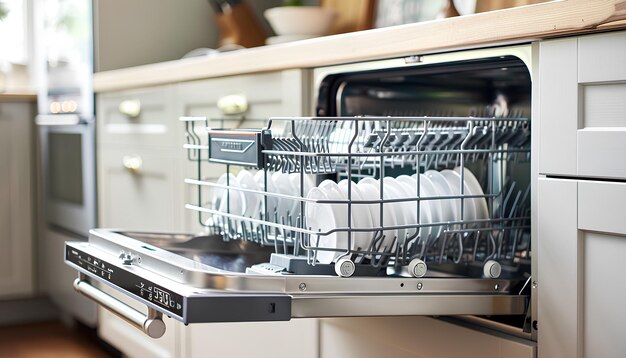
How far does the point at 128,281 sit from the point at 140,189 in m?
1.21

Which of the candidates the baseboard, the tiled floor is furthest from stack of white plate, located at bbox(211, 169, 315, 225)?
the baseboard

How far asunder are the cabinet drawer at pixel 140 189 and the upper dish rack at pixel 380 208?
0.72 meters

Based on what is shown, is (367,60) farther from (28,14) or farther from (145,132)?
(28,14)

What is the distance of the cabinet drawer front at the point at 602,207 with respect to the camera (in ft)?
3.04

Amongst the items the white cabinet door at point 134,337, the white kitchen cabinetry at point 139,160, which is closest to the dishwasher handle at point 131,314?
the white cabinet door at point 134,337

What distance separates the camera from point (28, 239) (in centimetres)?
307

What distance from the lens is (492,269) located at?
3.48ft

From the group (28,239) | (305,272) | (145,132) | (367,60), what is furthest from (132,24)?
(305,272)

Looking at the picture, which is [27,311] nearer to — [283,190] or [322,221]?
[283,190]

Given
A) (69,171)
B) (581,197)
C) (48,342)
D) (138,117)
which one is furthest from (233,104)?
(48,342)

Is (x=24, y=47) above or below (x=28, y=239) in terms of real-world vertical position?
above

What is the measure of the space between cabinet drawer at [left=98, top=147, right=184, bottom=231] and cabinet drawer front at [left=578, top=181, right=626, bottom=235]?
119cm

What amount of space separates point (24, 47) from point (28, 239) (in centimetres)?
93

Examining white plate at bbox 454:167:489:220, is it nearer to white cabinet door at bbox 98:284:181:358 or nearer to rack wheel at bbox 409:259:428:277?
rack wheel at bbox 409:259:428:277
